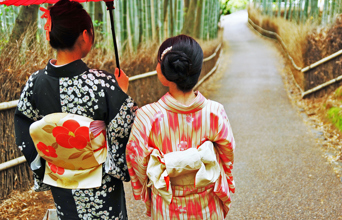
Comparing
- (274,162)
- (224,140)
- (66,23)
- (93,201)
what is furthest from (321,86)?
(66,23)

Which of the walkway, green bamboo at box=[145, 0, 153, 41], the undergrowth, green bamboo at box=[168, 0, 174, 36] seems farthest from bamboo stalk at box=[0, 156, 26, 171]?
green bamboo at box=[168, 0, 174, 36]

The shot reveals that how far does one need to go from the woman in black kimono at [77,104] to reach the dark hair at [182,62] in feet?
0.94

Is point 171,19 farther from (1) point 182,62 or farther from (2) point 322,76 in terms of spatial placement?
(1) point 182,62

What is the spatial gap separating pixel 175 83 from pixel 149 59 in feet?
14.6

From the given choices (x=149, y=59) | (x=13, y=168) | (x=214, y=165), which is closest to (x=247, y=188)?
(x=214, y=165)

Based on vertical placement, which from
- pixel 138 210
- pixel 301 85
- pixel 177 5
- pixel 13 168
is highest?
pixel 177 5

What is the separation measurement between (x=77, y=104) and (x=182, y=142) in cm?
53

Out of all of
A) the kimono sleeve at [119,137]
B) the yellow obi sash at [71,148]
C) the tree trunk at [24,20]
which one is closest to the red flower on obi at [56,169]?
the yellow obi sash at [71,148]

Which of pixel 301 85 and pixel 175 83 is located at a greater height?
pixel 175 83

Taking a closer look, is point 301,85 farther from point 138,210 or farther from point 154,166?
point 154,166

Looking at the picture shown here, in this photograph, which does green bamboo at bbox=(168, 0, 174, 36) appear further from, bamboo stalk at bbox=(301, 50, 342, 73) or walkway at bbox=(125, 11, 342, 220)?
bamboo stalk at bbox=(301, 50, 342, 73)

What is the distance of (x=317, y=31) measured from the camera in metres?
7.19

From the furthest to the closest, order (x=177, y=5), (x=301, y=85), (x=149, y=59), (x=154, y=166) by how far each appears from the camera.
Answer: (x=177, y=5) < (x=301, y=85) < (x=149, y=59) < (x=154, y=166)

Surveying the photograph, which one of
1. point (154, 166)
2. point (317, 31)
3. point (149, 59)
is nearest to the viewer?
point (154, 166)
